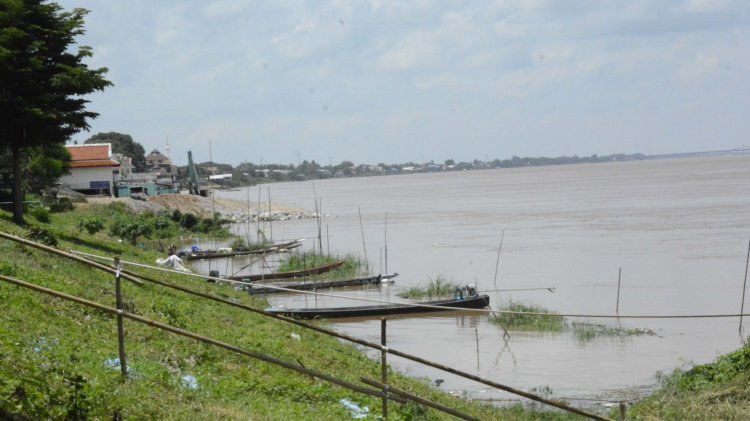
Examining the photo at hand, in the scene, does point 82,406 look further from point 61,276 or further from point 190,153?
point 190,153

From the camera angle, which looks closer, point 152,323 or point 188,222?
point 152,323

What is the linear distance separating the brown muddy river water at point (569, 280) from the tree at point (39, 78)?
8086mm

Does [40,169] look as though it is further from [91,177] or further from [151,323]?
[151,323]

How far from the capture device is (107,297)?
11727 mm

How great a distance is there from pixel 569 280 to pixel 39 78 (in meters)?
18.3

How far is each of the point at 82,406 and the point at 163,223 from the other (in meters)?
40.4

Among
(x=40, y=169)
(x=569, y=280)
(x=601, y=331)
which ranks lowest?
(x=569, y=280)

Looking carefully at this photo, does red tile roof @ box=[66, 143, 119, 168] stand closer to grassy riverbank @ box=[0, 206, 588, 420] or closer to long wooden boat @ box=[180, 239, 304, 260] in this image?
long wooden boat @ box=[180, 239, 304, 260]

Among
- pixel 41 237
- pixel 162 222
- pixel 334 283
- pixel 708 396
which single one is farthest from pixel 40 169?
pixel 708 396

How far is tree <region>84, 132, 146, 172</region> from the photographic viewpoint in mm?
110062

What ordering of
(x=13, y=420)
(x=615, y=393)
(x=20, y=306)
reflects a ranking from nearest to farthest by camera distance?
(x=13, y=420) < (x=20, y=306) < (x=615, y=393)

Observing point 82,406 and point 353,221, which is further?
point 353,221

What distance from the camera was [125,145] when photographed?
111375 mm

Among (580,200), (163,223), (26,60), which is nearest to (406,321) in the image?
(26,60)
